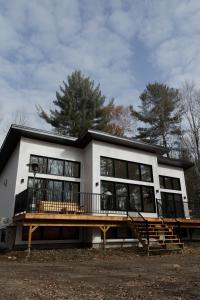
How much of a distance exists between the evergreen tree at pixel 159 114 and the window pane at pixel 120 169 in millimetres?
16123

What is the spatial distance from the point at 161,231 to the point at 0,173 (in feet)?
41.5

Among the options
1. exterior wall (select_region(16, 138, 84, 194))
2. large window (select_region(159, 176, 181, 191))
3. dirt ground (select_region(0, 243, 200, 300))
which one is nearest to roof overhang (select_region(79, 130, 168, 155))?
exterior wall (select_region(16, 138, 84, 194))

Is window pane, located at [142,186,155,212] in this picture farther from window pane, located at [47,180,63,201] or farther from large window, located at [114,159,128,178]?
window pane, located at [47,180,63,201]

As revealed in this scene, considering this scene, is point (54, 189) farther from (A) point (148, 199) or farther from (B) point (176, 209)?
(B) point (176, 209)

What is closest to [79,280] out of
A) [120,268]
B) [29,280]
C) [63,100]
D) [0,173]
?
[29,280]

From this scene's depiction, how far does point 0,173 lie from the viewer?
18.3 meters

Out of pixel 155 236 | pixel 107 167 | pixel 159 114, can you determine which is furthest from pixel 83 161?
pixel 159 114

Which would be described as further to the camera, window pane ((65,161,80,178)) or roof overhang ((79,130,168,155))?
window pane ((65,161,80,178))

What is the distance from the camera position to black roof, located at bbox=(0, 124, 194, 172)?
42.1 ft

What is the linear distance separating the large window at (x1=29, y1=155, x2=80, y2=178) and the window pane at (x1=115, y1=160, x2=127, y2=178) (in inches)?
89.1

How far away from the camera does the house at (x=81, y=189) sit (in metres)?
11.6

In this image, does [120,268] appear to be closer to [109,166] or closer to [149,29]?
[109,166]

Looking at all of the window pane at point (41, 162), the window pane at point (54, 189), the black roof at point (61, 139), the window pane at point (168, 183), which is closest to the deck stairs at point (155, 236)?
the window pane at point (54, 189)

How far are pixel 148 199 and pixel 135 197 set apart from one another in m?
1.01
